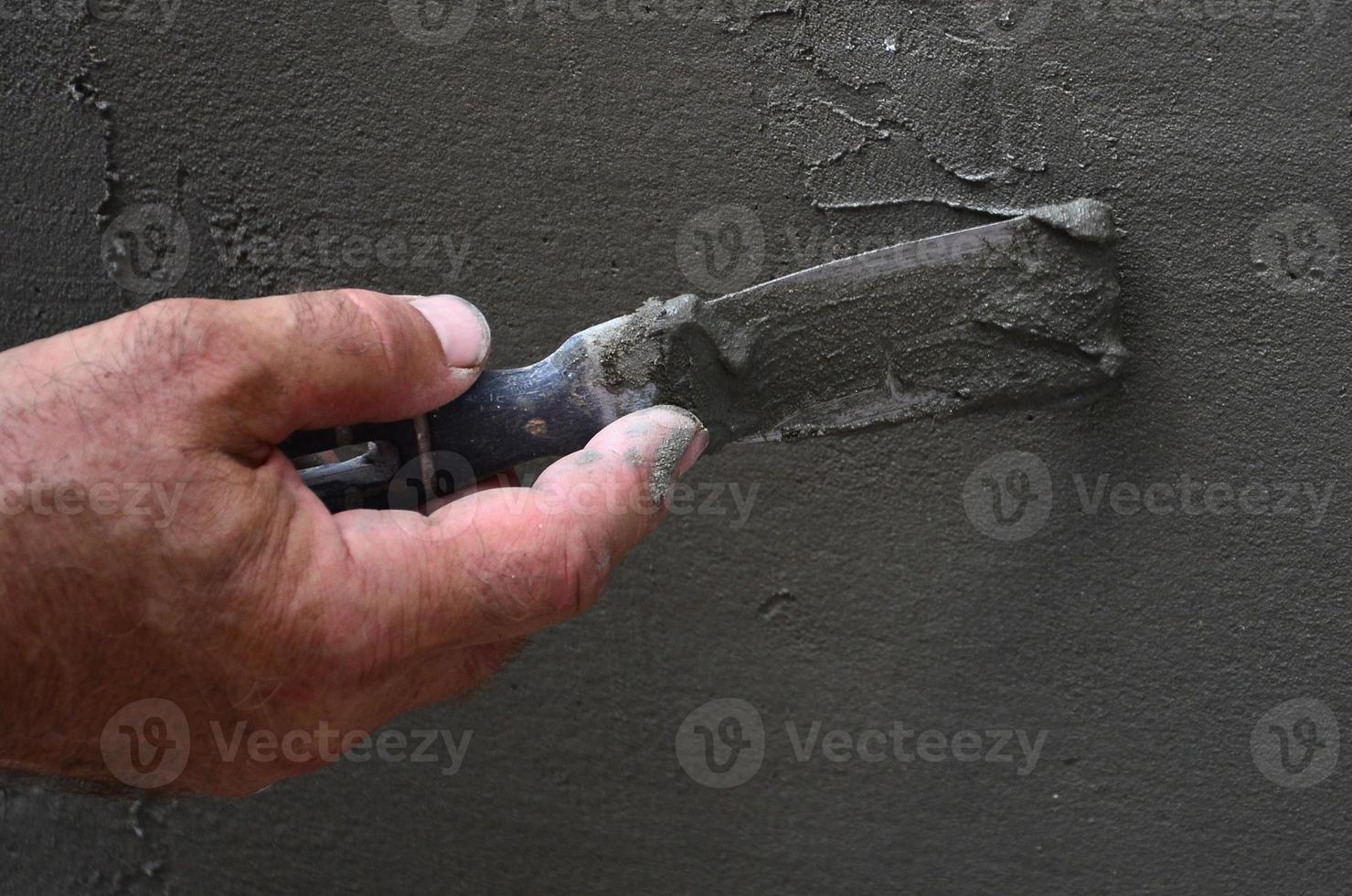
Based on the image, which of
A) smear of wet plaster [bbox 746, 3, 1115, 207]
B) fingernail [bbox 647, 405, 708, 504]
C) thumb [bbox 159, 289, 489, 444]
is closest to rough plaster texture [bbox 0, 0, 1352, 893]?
smear of wet plaster [bbox 746, 3, 1115, 207]

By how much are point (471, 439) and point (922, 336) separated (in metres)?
0.49

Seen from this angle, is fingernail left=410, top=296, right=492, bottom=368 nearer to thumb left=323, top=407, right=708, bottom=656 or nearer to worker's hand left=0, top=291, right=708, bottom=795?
worker's hand left=0, top=291, right=708, bottom=795

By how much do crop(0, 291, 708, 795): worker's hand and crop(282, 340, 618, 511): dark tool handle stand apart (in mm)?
37

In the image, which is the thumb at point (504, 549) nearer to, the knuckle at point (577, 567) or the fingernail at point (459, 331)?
the knuckle at point (577, 567)

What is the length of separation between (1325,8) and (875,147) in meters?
0.49

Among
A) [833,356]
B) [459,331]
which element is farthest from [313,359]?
[833,356]

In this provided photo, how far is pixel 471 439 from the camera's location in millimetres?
1070

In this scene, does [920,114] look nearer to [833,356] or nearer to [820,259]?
[820,259]

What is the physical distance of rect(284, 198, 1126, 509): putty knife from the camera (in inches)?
42.6

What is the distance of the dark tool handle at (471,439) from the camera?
3.49 ft

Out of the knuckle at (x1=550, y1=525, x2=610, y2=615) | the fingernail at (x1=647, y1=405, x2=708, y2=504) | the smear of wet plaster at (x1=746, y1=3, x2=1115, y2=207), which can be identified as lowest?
the knuckle at (x1=550, y1=525, x2=610, y2=615)

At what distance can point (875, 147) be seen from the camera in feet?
4.29

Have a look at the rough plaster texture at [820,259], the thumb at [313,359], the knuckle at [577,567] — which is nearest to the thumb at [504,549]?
the knuckle at [577,567]

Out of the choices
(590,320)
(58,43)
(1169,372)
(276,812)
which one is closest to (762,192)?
(590,320)
